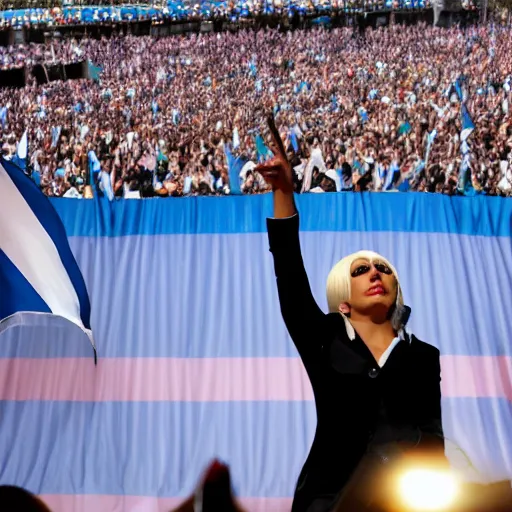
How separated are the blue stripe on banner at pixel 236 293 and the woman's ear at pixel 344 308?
2.88 m

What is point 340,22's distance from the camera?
545 cm

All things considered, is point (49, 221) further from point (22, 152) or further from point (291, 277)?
point (22, 152)

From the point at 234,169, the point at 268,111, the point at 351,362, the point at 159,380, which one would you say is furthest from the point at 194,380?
the point at 351,362

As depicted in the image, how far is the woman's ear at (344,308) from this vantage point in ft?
5.80

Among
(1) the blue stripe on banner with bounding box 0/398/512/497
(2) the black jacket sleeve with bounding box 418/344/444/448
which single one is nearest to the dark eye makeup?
(2) the black jacket sleeve with bounding box 418/344/444/448

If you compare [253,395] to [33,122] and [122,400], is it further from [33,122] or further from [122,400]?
[33,122]

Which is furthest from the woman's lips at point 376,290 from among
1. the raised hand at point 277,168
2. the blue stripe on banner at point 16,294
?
the blue stripe on banner at point 16,294

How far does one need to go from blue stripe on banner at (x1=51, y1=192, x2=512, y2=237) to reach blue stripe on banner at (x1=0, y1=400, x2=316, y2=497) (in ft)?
4.07

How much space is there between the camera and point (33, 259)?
221cm

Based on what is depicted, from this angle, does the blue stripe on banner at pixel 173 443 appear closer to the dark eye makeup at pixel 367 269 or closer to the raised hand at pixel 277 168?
the dark eye makeup at pixel 367 269

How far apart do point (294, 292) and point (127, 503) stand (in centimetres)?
306

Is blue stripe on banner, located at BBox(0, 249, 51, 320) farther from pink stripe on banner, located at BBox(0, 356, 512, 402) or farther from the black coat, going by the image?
pink stripe on banner, located at BBox(0, 356, 512, 402)

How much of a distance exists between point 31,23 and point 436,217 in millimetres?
3420

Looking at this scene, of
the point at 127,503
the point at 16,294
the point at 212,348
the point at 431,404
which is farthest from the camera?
the point at 212,348
